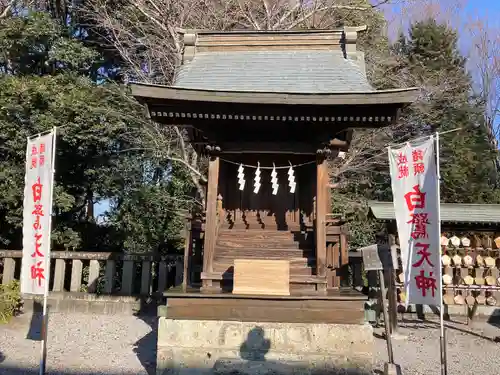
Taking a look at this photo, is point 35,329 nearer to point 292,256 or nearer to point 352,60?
point 292,256

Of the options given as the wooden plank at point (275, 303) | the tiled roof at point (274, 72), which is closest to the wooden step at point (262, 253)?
the wooden plank at point (275, 303)

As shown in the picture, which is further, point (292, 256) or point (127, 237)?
point (127, 237)

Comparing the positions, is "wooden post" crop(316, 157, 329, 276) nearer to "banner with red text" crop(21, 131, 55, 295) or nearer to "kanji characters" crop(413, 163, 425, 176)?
"kanji characters" crop(413, 163, 425, 176)

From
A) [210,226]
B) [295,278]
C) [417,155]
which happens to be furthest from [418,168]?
[210,226]

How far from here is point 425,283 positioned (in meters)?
5.77

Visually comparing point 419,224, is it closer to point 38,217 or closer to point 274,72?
point 274,72

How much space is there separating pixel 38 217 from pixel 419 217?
5.01m

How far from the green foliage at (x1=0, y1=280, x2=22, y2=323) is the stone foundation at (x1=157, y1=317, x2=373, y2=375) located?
4.58 meters

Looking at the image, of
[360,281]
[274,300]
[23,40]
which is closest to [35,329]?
[274,300]

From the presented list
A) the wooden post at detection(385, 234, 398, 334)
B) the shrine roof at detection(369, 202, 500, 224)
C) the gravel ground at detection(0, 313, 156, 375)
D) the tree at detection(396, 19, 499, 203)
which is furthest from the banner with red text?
the tree at detection(396, 19, 499, 203)

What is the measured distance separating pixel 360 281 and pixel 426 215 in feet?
13.1

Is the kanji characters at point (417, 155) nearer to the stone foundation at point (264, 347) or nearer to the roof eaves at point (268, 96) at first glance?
the roof eaves at point (268, 96)

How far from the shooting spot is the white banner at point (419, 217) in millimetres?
5754

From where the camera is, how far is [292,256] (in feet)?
22.6
